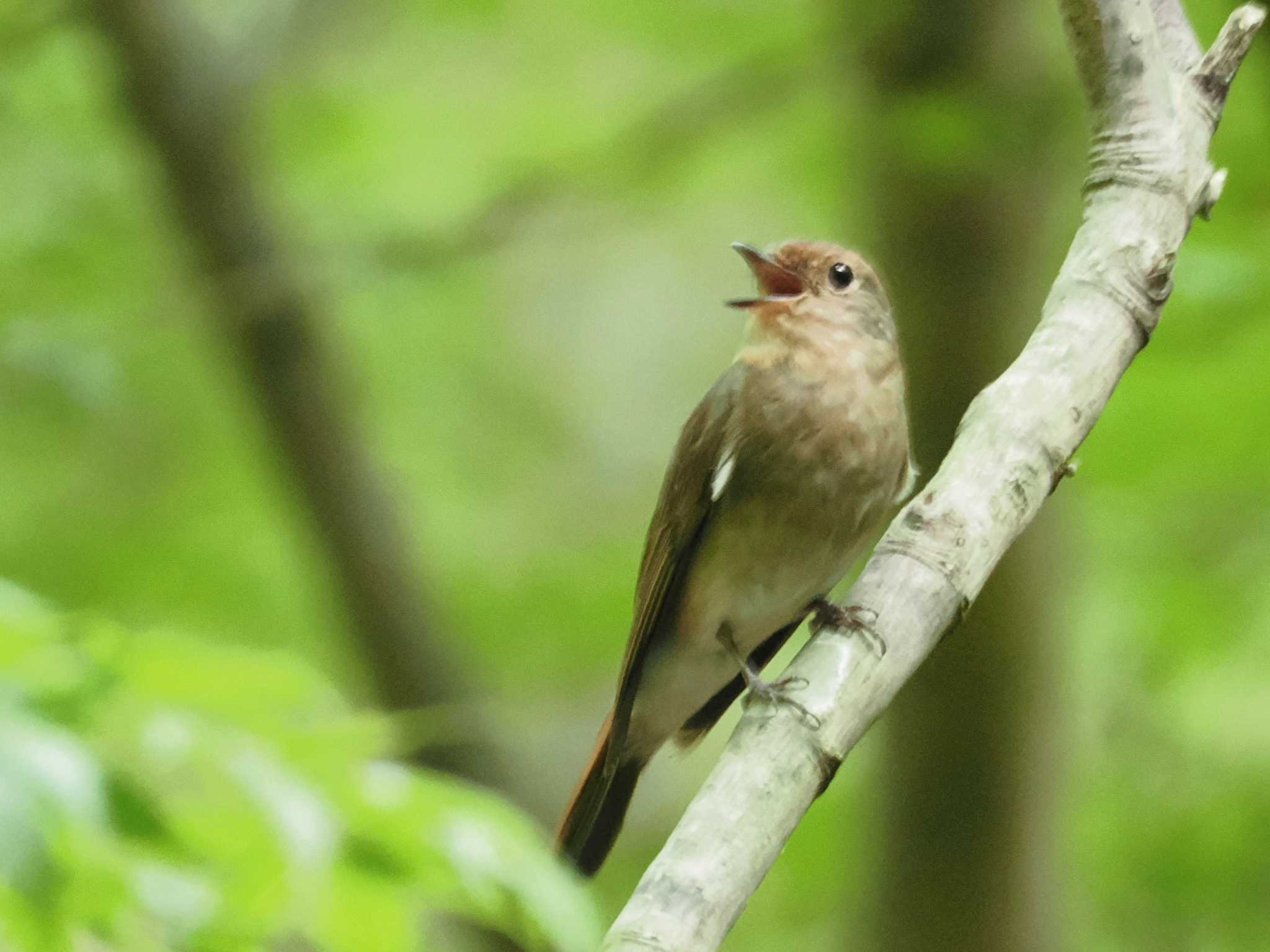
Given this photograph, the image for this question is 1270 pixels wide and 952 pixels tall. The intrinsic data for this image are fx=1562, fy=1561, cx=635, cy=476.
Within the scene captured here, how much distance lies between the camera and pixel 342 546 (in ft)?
20.6

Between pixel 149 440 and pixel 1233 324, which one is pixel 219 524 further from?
pixel 1233 324

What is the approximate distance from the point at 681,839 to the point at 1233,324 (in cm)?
301

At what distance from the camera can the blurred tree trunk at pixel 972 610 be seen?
15.8 feet

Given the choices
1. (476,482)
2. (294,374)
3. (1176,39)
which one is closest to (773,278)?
(1176,39)

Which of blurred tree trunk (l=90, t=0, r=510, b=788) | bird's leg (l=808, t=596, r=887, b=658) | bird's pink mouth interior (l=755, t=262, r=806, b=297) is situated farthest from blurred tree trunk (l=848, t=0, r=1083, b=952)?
bird's leg (l=808, t=596, r=887, b=658)

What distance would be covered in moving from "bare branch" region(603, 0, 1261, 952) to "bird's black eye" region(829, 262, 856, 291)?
65.1 inches

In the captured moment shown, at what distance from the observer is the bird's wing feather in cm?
376

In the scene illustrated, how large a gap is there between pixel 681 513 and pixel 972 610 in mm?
1522

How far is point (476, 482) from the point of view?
7.79 meters

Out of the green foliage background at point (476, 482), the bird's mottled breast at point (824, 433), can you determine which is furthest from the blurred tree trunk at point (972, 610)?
the bird's mottled breast at point (824, 433)

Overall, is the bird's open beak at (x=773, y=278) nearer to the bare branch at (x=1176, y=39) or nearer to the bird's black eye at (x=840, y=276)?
the bird's black eye at (x=840, y=276)

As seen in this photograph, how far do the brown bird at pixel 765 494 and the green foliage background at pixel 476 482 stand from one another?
490mm

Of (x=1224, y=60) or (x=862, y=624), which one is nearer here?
(x=862, y=624)

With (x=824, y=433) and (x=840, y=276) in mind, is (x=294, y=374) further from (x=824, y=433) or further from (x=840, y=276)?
(x=824, y=433)
